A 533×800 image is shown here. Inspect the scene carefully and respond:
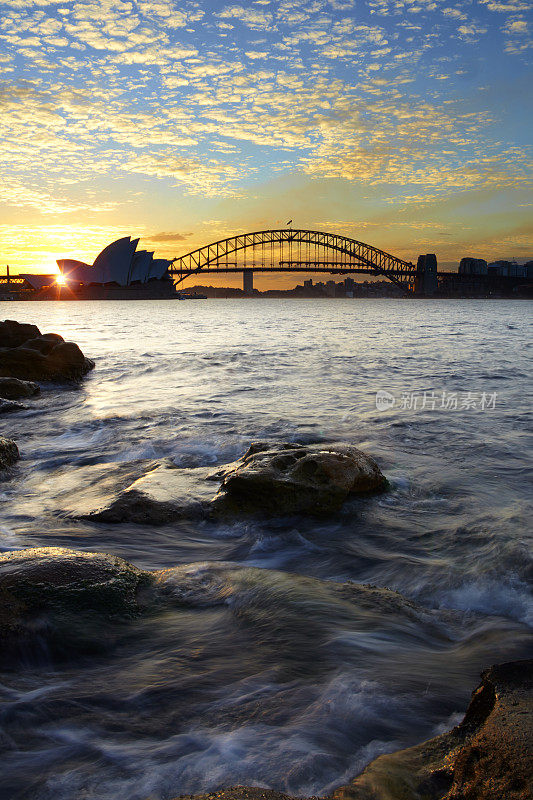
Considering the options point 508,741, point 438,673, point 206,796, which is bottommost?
point 438,673

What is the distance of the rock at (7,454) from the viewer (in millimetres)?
5273

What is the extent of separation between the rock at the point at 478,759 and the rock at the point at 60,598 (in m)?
1.40

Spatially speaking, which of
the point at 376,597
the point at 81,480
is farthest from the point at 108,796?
the point at 81,480

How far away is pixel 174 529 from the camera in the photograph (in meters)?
3.96

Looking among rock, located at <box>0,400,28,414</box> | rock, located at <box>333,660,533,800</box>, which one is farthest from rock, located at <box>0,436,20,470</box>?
rock, located at <box>333,660,533,800</box>

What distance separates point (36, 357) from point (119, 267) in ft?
271

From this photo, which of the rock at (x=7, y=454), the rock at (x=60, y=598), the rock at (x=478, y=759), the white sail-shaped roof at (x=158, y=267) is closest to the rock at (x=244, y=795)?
the rock at (x=478, y=759)

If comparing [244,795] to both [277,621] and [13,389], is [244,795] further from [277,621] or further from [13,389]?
[13,389]

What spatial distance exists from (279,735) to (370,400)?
304 inches

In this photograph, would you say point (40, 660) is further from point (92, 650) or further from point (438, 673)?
point (438, 673)

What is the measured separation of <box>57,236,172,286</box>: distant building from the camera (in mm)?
83688

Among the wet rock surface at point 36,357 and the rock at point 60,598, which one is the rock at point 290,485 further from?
the wet rock surface at point 36,357

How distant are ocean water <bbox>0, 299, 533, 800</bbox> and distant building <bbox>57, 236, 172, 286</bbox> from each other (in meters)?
82.4

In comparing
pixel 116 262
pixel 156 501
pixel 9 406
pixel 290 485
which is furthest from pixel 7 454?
pixel 116 262
